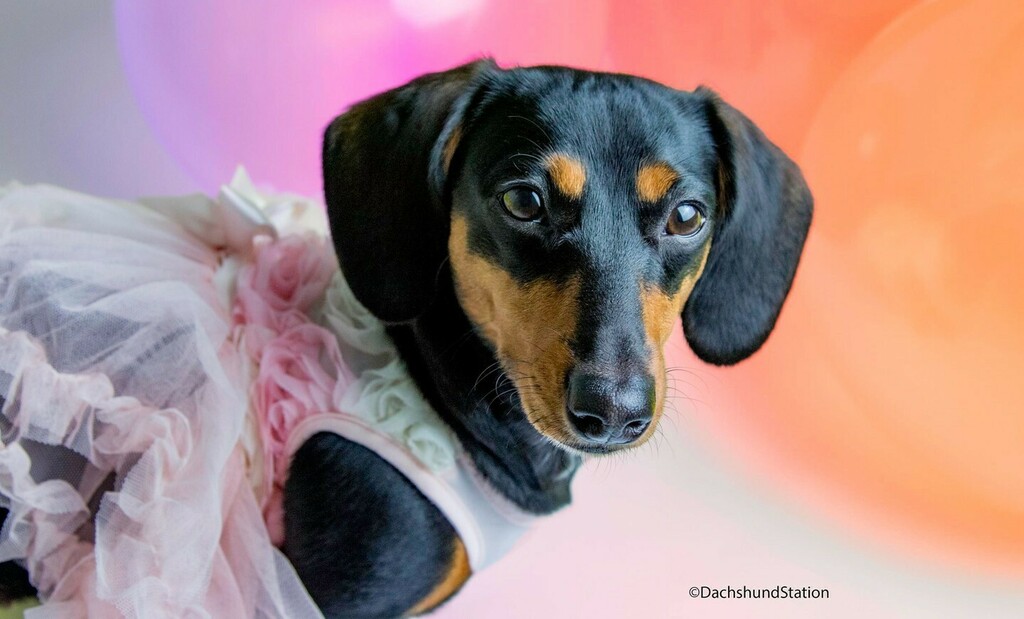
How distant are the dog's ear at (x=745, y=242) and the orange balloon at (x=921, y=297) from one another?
0.22 metres

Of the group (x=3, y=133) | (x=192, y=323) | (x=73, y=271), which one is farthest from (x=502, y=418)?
(x=3, y=133)

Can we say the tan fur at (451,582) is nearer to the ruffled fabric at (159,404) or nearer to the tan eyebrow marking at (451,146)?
the ruffled fabric at (159,404)

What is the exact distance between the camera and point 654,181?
2.44 feet

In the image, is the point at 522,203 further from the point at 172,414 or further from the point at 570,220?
the point at 172,414

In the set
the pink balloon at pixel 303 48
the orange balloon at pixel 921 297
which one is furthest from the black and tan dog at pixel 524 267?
the pink balloon at pixel 303 48

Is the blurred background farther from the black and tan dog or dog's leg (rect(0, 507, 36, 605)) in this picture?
dog's leg (rect(0, 507, 36, 605))

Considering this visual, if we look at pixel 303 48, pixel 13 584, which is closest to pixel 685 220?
pixel 303 48

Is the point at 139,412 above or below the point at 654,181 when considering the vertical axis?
below

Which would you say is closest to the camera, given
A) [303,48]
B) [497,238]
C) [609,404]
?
[609,404]

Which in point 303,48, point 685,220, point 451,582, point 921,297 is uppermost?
point 303,48

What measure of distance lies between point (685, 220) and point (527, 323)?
185 millimetres

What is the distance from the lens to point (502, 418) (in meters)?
0.86

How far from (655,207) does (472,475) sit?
34 centimetres

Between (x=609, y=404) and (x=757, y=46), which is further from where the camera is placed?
(x=757, y=46)
